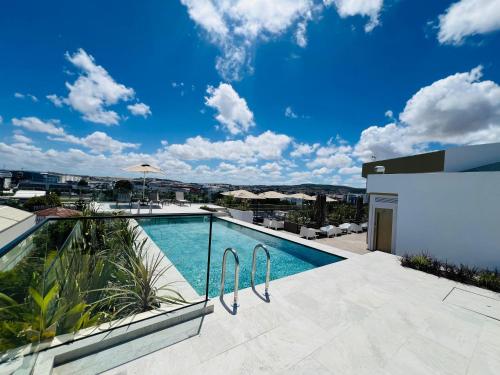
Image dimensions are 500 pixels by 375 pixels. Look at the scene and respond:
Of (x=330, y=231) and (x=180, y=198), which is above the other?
(x=180, y=198)

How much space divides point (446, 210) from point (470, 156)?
119 inches

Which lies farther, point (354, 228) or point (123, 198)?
point (123, 198)

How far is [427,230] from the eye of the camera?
20.5 ft

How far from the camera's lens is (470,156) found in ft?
23.7

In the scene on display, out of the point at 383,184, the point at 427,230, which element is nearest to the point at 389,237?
the point at 427,230

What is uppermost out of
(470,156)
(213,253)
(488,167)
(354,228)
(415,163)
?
(415,163)

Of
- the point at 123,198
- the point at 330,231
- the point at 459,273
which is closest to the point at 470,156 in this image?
the point at 459,273

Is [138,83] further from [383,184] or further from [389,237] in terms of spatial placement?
[389,237]

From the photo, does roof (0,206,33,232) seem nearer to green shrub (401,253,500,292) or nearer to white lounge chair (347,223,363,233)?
green shrub (401,253,500,292)

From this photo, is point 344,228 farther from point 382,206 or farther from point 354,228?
point 382,206

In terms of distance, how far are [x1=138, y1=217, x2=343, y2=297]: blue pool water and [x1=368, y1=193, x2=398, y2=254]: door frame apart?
279cm

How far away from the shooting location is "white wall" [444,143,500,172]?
22.7 feet

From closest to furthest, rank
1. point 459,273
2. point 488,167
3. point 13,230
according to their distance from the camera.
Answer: point 459,273, point 13,230, point 488,167

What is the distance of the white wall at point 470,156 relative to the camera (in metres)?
6.93
